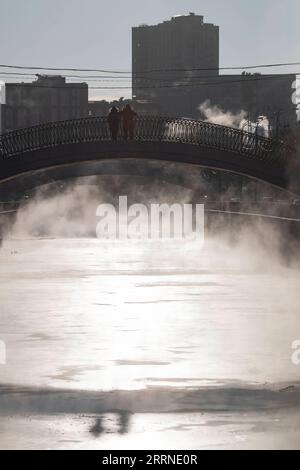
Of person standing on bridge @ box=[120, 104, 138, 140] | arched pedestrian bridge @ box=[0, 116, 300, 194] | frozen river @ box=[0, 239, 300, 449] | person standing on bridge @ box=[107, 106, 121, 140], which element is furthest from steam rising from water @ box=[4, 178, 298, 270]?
frozen river @ box=[0, 239, 300, 449]

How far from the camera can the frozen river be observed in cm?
1698

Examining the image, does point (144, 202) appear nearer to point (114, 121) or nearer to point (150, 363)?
point (114, 121)

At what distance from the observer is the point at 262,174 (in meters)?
75.8

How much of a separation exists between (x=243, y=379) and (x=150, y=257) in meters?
43.7

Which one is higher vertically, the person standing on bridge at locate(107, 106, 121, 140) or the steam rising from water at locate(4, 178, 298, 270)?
the person standing on bridge at locate(107, 106, 121, 140)

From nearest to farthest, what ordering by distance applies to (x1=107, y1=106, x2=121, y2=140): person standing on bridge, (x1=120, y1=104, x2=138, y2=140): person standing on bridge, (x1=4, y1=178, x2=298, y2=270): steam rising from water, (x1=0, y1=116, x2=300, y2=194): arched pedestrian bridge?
(x1=4, y1=178, x2=298, y2=270): steam rising from water, (x1=120, y1=104, x2=138, y2=140): person standing on bridge, (x1=107, y1=106, x2=121, y2=140): person standing on bridge, (x1=0, y1=116, x2=300, y2=194): arched pedestrian bridge

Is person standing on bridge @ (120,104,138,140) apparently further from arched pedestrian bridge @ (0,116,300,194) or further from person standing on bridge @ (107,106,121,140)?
arched pedestrian bridge @ (0,116,300,194)

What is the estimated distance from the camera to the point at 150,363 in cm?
2312

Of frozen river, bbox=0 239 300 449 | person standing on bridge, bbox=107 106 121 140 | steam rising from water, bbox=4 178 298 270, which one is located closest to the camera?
frozen river, bbox=0 239 300 449

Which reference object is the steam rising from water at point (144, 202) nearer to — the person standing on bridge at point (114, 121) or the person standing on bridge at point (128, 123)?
the person standing on bridge at point (128, 123)

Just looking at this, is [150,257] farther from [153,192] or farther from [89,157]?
[153,192]

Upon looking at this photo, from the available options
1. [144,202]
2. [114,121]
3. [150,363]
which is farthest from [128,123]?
[144,202]

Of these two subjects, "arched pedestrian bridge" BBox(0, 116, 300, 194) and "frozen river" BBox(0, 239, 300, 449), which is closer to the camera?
"frozen river" BBox(0, 239, 300, 449)
